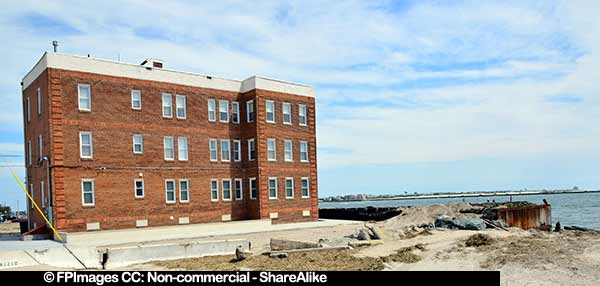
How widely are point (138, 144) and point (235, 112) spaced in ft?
26.5

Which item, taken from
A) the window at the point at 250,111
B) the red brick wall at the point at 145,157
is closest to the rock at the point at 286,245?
the red brick wall at the point at 145,157

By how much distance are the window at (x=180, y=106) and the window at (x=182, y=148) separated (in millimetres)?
1509

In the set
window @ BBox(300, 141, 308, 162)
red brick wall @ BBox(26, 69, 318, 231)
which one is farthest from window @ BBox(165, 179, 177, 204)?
window @ BBox(300, 141, 308, 162)

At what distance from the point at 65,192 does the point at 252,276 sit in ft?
61.0

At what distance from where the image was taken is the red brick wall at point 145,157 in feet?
94.8

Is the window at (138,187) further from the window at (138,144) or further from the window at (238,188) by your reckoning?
the window at (238,188)

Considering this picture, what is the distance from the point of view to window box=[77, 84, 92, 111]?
97.5ft

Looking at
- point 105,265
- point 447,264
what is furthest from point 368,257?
point 105,265

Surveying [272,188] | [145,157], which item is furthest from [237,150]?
[145,157]

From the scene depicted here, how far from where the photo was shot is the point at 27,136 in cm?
3353

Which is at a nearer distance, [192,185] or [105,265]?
[105,265]

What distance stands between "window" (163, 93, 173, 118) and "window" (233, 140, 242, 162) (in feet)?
18.5

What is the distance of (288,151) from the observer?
39875 mm

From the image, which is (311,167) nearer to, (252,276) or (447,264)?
(447,264)
